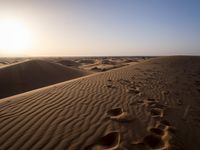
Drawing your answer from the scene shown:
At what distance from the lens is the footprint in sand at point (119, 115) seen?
4527 mm

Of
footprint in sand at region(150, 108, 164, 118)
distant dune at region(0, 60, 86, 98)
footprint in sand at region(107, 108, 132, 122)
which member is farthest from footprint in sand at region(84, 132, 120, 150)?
distant dune at region(0, 60, 86, 98)

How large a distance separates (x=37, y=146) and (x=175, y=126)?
3039mm

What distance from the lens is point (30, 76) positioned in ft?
50.6

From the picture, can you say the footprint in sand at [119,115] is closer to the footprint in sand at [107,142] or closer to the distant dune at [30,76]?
the footprint in sand at [107,142]

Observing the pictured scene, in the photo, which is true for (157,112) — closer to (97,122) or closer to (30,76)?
(97,122)

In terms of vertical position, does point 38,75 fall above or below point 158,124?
below

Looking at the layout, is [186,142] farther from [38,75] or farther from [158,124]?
[38,75]

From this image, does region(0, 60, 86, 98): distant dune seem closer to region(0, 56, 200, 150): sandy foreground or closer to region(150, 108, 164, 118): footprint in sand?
region(0, 56, 200, 150): sandy foreground

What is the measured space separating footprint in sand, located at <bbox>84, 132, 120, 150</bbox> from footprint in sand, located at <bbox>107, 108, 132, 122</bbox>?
26.5 inches

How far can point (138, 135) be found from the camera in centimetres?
389

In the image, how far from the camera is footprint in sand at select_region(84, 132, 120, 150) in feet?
11.1

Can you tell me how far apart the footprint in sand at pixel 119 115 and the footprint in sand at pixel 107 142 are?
67cm

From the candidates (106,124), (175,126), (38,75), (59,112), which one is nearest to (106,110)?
(106,124)

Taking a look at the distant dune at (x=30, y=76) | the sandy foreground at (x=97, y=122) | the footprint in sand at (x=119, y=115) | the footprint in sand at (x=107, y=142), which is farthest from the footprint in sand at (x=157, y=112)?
the distant dune at (x=30, y=76)
